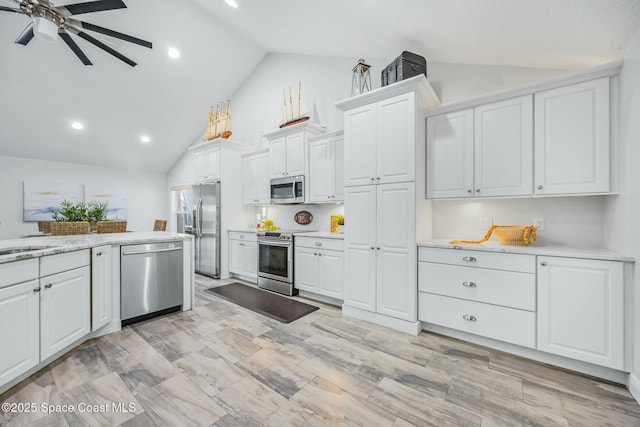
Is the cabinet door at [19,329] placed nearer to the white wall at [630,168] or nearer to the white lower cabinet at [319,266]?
the white lower cabinet at [319,266]

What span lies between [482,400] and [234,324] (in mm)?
2349

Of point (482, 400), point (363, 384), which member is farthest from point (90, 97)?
point (482, 400)

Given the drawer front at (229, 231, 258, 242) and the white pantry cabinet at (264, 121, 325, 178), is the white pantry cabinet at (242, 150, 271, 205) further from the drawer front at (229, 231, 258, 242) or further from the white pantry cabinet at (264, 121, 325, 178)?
the drawer front at (229, 231, 258, 242)

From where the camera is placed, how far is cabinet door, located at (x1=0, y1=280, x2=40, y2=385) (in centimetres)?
171

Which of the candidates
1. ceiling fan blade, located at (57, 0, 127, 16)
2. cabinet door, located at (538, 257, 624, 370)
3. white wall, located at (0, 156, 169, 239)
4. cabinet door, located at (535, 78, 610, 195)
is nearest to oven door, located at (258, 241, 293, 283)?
cabinet door, located at (538, 257, 624, 370)

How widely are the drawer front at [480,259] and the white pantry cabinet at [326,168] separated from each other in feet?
4.66

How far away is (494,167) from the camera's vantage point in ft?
8.17

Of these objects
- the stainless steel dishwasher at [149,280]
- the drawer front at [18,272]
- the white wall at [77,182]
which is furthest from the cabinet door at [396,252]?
the white wall at [77,182]

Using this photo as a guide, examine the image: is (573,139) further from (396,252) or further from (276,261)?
(276,261)

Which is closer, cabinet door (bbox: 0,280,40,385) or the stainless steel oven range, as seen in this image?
cabinet door (bbox: 0,280,40,385)

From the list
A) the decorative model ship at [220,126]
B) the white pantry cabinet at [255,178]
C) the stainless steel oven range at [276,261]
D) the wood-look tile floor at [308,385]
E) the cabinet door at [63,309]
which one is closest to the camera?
the wood-look tile floor at [308,385]

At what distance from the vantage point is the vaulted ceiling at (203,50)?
2098mm

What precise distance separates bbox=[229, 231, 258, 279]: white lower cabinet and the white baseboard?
1.92 m

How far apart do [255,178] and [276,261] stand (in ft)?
5.50
